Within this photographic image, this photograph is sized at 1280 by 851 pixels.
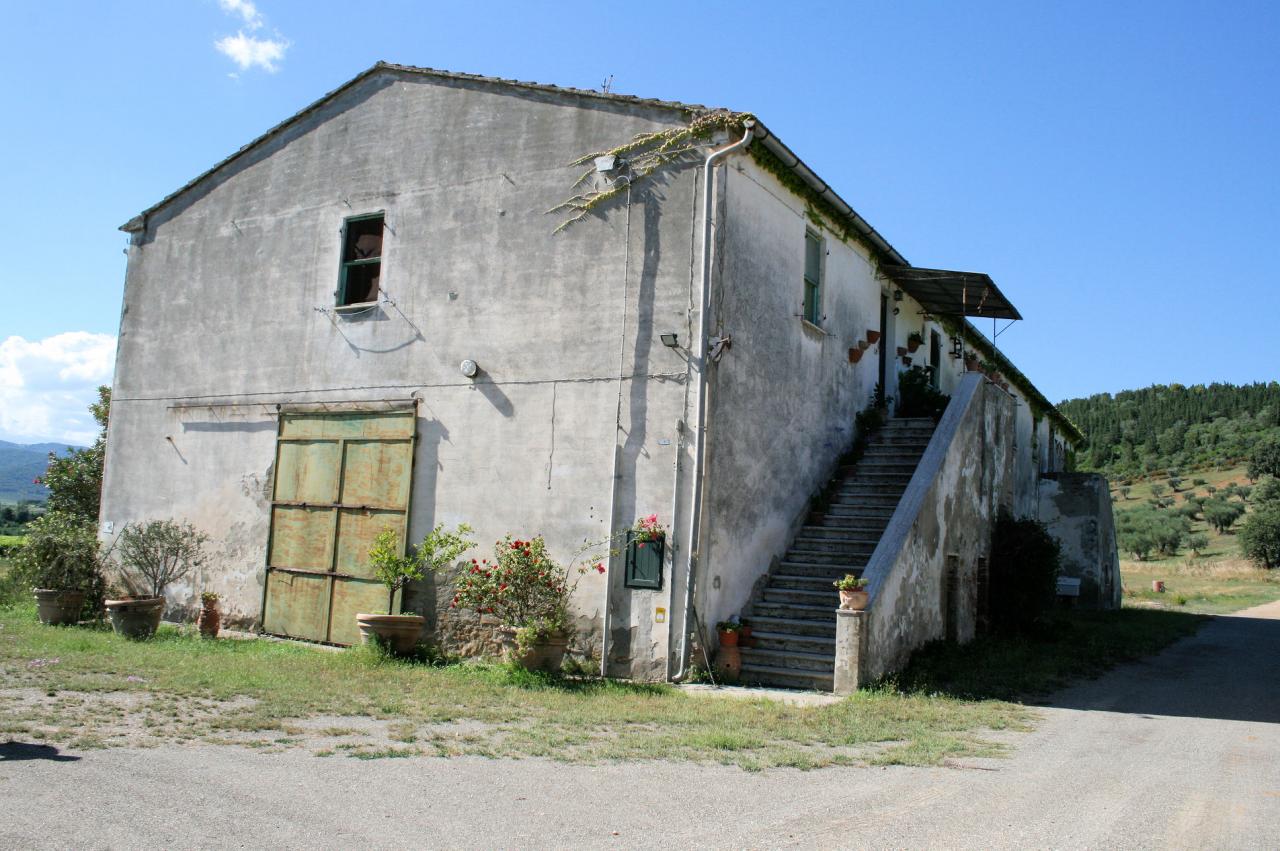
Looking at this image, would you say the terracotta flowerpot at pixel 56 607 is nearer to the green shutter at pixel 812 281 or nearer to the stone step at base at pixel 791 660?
the stone step at base at pixel 791 660

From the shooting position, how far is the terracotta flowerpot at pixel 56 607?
532 inches

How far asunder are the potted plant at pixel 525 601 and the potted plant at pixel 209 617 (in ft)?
14.9

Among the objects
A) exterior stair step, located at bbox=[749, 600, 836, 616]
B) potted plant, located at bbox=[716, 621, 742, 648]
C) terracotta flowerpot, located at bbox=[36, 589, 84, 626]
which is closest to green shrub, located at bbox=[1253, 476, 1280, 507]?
exterior stair step, located at bbox=[749, 600, 836, 616]

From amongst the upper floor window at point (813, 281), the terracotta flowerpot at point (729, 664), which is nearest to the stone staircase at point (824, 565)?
the terracotta flowerpot at point (729, 664)

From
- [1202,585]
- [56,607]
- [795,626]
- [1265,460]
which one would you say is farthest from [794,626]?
[1265,460]

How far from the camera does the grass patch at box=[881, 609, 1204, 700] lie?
10.2 meters

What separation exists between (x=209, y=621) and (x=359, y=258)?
5.56 metres

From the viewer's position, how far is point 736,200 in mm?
11367

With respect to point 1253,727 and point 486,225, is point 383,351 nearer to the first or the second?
point 486,225

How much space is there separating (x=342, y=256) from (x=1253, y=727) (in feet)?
40.7

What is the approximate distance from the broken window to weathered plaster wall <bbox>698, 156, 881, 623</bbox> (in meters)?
5.50

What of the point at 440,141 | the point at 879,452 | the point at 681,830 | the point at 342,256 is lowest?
the point at 681,830

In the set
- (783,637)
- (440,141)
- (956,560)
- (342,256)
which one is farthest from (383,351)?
(956,560)

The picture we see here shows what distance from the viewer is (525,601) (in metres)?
10.4
